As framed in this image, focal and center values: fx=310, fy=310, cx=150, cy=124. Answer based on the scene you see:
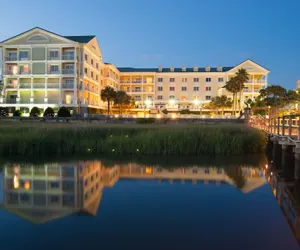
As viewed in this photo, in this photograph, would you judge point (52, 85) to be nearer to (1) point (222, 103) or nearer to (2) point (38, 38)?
(2) point (38, 38)

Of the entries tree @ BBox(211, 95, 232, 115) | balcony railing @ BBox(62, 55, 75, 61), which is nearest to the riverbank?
balcony railing @ BBox(62, 55, 75, 61)

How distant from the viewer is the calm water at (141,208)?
830 centimetres

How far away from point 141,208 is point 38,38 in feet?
186

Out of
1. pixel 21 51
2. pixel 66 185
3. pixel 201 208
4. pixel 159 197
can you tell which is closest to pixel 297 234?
pixel 201 208

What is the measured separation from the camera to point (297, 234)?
8719 mm

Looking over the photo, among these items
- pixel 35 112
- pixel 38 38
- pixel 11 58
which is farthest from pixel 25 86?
pixel 38 38

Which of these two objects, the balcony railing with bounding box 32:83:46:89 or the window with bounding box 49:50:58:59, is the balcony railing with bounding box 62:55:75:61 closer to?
the window with bounding box 49:50:58:59

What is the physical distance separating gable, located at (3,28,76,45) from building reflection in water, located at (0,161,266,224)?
46099mm

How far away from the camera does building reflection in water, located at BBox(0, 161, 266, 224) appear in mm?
11094

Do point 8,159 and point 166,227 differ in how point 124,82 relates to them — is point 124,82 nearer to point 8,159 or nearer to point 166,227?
point 8,159

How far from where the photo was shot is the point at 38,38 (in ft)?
196

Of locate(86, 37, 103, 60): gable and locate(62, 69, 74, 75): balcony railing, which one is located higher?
locate(86, 37, 103, 60): gable

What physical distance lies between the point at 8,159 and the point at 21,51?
153 feet

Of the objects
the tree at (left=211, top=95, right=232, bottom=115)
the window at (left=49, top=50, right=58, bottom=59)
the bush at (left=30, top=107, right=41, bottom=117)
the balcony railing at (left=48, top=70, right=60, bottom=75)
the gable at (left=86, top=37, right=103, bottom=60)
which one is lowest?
the bush at (left=30, top=107, right=41, bottom=117)
